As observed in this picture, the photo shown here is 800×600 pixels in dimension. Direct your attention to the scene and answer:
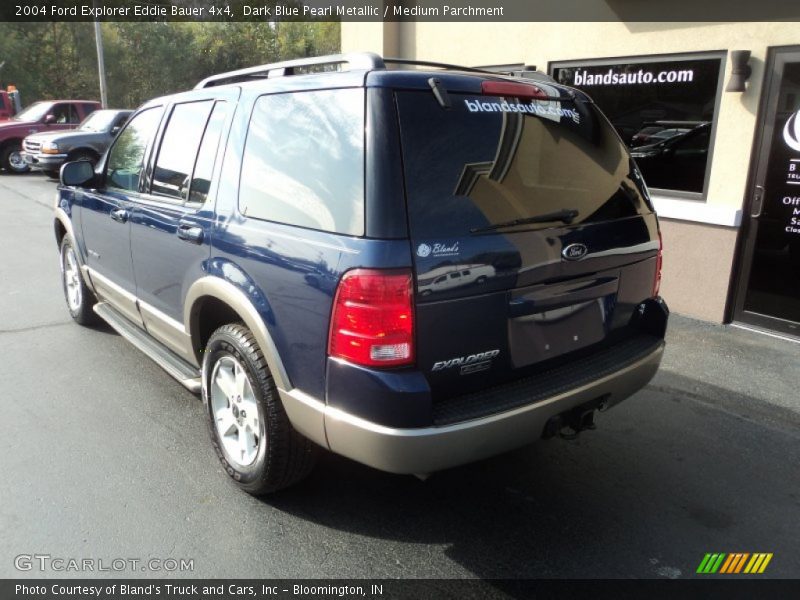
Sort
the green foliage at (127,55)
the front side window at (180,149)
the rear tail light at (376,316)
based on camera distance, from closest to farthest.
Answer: the rear tail light at (376,316) → the front side window at (180,149) → the green foliage at (127,55)

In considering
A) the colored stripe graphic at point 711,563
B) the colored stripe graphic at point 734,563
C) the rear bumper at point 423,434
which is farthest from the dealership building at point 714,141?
the rear bumper at point 423,434

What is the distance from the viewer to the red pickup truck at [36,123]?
1850 cm

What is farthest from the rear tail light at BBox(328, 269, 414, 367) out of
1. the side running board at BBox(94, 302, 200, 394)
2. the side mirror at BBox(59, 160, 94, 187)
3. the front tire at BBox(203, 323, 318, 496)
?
the side mirror at BBox(59, 160, 94, 187)

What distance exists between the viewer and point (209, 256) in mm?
3199

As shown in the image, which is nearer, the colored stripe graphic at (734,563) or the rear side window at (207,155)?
the colored stripe graphic at (734,563)

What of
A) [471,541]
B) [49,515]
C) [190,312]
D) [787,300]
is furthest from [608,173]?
[787,300]

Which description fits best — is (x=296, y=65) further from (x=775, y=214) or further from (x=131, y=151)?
(x=775, y=214)

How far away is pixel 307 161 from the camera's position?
8.80 feet

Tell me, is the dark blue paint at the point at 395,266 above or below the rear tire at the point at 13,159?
above

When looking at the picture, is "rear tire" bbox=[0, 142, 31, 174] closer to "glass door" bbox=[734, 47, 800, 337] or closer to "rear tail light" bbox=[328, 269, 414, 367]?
"glass door" bbox=[734, 47, 800, 337]

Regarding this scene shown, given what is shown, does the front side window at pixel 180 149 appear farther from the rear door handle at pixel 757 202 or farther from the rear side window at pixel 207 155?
the rear door handle at pixel 757 202

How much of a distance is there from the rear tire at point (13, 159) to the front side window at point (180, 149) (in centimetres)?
1820

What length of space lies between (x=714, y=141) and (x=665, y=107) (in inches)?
27.4

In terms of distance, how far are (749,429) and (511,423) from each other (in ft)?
7.79
